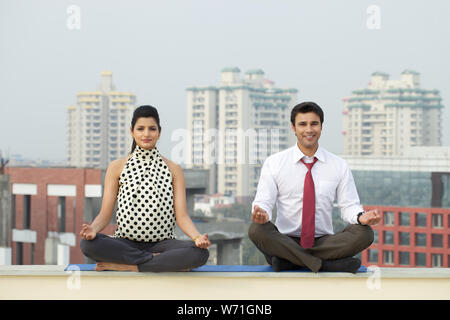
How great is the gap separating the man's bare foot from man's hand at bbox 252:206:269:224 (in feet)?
1.34

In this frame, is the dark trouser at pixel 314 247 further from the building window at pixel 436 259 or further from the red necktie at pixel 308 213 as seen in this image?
the building window at pixel 436 259

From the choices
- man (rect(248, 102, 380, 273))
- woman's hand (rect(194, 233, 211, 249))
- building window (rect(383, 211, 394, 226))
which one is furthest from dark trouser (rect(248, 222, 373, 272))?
building window (rect(383, 211, 394, 226))

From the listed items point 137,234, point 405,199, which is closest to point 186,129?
point 405,199

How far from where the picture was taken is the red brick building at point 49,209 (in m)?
24.8

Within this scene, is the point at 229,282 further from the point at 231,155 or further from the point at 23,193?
the point at 231,155

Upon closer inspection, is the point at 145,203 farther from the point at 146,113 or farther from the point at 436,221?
the point at 436,221

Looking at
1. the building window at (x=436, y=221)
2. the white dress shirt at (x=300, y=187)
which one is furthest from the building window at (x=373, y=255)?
the white dress shirt at (x=300, y=187)

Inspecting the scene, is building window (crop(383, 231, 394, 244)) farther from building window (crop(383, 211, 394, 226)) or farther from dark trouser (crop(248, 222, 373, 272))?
dark trouser (crop(248, 222, 373, 272))

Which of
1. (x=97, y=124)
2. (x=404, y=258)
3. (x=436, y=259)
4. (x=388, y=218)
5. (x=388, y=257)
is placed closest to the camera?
(x=436, y=259)

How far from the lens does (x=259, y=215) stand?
6.51 ft

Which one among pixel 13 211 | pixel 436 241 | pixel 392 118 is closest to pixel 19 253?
pixel 13 211

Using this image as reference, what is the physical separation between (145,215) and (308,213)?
542 millimetres

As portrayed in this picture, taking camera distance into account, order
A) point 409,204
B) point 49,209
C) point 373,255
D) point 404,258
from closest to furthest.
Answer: point 49,209 → point 404,258 → point 373,255 → point 409,204

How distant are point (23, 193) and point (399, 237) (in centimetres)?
1731
